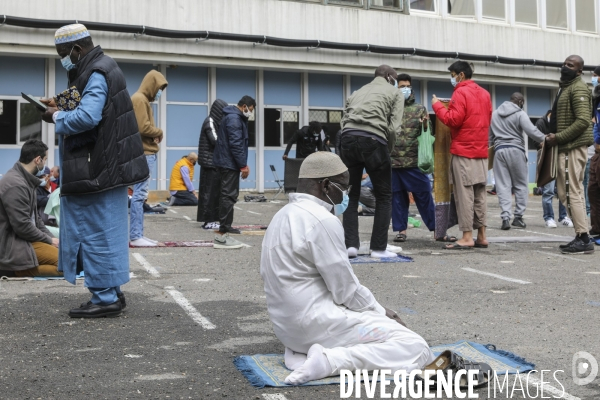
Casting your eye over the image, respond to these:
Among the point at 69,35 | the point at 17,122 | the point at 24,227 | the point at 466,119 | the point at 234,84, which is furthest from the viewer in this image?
the point at 234,84

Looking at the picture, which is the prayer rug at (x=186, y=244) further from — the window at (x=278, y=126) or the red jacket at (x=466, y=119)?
the window at (x=278, y=126)

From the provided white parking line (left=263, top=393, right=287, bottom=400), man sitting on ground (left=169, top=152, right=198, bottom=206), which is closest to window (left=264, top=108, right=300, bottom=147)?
man sitting on ground (left=169, top=152, right=198, bottom=206)

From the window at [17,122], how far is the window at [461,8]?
12768mm

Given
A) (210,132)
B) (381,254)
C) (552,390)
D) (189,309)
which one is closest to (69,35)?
(189,309)

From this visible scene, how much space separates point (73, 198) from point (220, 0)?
16.6m

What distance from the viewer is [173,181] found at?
63.0 feet

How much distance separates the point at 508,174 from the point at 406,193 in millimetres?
2836

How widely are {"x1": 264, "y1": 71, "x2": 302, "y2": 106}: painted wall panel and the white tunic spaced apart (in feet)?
64.3

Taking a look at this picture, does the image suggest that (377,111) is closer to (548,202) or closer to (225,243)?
(225,243)

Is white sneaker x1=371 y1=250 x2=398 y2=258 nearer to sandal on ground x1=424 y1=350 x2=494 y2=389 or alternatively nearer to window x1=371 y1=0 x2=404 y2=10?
sandal on ground x1=424 y1=350 x2=494 y2=389

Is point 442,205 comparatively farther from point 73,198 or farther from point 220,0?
point 220,0

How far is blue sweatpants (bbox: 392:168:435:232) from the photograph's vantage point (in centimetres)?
1151

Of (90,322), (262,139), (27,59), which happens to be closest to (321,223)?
(90,322)

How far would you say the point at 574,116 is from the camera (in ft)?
34.4
